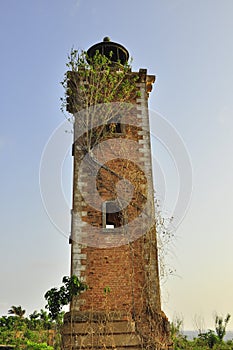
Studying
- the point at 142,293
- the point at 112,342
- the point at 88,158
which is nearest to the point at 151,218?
the point at 142,293

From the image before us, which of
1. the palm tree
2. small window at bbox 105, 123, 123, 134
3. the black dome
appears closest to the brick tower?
small window at bbox 105, 123, 123, 134

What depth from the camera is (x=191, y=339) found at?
13.6 metres

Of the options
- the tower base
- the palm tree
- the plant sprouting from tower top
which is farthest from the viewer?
the palm tree

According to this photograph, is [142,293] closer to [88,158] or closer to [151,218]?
[151,218]

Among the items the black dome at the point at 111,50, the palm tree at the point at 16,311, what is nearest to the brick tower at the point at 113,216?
the black dome at the point at 111,50

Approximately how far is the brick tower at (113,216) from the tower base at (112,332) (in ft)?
0.07

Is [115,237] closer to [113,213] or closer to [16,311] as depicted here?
[113,213]

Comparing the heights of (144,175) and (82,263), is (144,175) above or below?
above

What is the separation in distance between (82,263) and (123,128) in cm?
493

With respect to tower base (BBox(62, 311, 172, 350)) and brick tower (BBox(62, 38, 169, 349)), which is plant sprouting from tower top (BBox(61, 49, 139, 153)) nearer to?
brick tower (BBox(62, 38, 169, 349))

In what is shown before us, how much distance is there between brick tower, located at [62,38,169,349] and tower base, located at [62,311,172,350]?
0.02 metres

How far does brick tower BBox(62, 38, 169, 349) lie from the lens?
7.70m

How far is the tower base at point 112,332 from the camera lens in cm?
737

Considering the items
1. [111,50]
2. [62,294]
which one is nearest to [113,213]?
[62,294]
